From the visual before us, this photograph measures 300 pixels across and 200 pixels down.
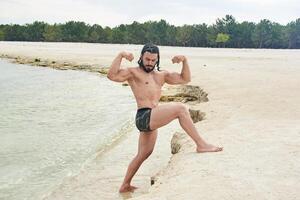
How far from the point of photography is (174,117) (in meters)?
6.07

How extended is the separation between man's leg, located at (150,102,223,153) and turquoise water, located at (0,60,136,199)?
1.95 m

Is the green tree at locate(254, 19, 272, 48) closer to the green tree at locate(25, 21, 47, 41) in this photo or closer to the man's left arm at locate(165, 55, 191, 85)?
the green tree at locate(25, 21, 47, 41)

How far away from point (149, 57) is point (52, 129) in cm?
640

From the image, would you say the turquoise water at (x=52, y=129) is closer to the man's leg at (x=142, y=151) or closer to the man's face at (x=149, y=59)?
the man's leg at (x=142, y=151)

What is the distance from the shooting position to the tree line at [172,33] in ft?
354

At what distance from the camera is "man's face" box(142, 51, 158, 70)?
237 inches

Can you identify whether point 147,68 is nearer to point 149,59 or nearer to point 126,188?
point 149,59

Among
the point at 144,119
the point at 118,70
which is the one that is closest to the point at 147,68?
the point at 118,70

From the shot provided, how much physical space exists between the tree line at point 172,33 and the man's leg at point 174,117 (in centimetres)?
10386

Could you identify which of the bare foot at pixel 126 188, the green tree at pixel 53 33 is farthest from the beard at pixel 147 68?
the green tree at pixel 53 33

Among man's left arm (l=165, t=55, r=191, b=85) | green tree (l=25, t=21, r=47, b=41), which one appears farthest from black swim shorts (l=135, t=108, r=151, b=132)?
green tree (l=25, t=21, r=47, b=41)

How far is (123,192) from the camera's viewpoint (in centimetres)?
635

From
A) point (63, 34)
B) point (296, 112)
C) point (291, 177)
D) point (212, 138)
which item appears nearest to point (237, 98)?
point (296, 112)

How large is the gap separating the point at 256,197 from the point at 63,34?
134m
